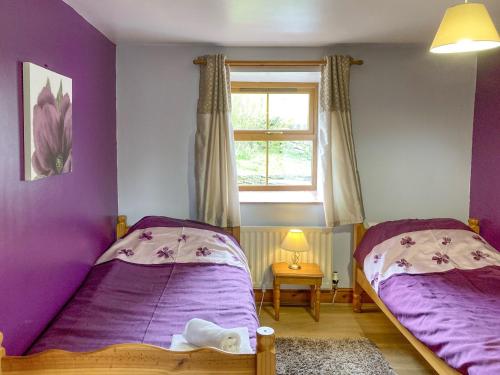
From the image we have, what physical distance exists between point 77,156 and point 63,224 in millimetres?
445

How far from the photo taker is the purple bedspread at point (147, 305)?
2.17 metres

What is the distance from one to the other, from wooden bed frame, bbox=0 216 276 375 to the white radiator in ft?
7.31

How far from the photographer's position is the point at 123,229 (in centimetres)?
373

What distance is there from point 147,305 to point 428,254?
191cm

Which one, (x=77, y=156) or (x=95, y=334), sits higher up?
(x=77, y=156)

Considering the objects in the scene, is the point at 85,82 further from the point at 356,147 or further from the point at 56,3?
the point at 356,147

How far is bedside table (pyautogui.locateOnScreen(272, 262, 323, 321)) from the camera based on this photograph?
3.56 metres

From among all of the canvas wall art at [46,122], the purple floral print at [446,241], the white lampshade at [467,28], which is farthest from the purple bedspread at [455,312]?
the canvas wall art at [46,122]

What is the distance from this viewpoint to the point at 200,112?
3.63m

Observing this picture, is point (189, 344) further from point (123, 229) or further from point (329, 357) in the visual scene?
point (123, 229)

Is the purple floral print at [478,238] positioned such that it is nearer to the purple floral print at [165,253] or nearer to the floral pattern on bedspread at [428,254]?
the floral pattern on bedspread at [428,254]

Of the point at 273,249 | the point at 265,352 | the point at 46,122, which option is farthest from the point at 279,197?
the point at 265,352

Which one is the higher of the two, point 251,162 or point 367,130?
point 367,130

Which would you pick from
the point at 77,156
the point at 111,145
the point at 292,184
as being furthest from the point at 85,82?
the point at 292,184
